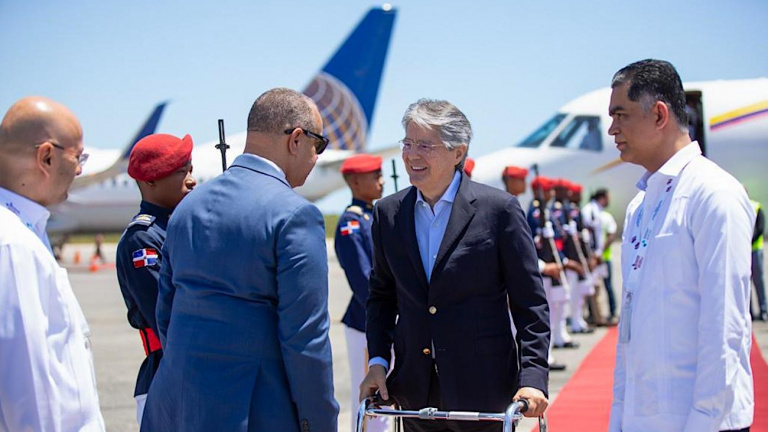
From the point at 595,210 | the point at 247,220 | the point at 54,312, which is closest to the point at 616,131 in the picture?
the point at 247,220

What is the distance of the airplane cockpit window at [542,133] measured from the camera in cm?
1750

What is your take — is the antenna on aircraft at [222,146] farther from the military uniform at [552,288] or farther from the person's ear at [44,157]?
the military uniform at [552,288]

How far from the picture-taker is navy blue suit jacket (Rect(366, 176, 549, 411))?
9.49ft

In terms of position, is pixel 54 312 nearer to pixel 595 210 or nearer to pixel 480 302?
pixel 480 302

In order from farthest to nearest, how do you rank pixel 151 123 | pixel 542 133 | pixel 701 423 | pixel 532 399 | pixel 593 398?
pixel 151 123 < pixel 542 133 < pixel 593 398 < pixel 532 399 < pixel 701 423

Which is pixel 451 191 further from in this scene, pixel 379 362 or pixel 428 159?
pixel 379 362

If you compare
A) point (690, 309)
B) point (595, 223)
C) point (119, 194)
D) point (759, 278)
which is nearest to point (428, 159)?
point (690, 309)

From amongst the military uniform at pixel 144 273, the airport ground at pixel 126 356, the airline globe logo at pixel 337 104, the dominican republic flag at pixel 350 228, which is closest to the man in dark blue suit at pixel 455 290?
the military uniform at pixel 144 273

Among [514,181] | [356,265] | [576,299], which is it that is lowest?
[576,299]

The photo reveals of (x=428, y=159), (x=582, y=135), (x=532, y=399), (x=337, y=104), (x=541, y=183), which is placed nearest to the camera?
(x=532, y=399)

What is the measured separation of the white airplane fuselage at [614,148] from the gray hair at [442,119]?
1351 cm

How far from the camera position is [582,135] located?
17234mm

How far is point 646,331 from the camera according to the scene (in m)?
2.41

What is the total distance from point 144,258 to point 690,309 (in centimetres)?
189
